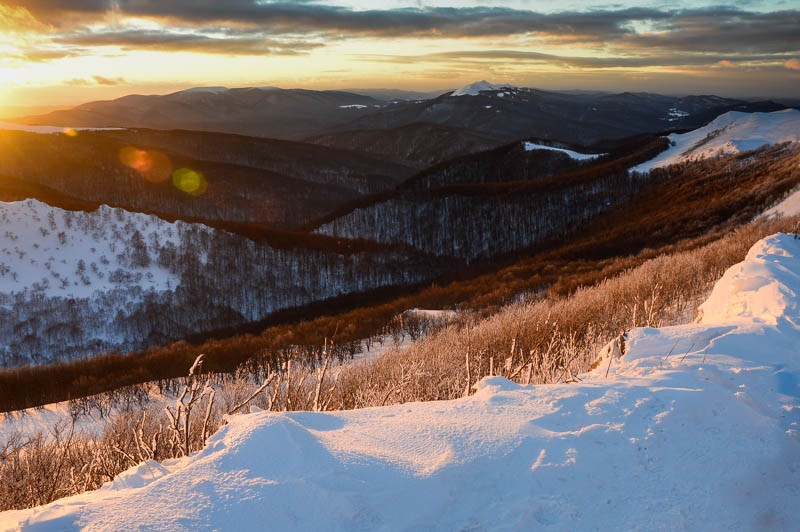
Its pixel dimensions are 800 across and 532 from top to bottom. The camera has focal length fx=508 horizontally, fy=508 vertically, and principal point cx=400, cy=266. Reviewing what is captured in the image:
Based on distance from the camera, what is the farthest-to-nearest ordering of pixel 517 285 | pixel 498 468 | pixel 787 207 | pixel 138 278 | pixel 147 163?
pixel 147 163 → pixel 138 278 → pixel 517 285 → pixel 787 207 → pixel 498 468

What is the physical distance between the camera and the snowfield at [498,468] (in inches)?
145

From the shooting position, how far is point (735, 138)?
65.4 m

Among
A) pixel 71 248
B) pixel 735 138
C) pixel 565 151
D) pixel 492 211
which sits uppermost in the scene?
pixel 735 138

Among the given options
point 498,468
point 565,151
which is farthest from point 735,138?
point 498,468

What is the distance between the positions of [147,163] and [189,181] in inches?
598

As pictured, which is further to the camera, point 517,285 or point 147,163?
point 147,163

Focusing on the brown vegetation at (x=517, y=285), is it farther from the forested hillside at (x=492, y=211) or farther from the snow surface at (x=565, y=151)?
the snow surface at (x=565, y=151)

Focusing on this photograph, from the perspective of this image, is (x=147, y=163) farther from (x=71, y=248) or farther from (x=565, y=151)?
(x=565, y=151)

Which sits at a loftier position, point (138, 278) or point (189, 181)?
point (189, 181)

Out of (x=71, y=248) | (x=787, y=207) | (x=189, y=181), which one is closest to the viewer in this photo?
(x=787, y=207)

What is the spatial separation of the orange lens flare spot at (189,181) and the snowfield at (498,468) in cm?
13496

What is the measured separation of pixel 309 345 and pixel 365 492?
79.2 ft

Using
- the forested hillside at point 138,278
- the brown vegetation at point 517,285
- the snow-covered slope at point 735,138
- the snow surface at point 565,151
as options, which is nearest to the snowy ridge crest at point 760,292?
the brown vegetation at point 517,285

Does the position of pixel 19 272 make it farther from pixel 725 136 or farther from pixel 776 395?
pixel 725 136
